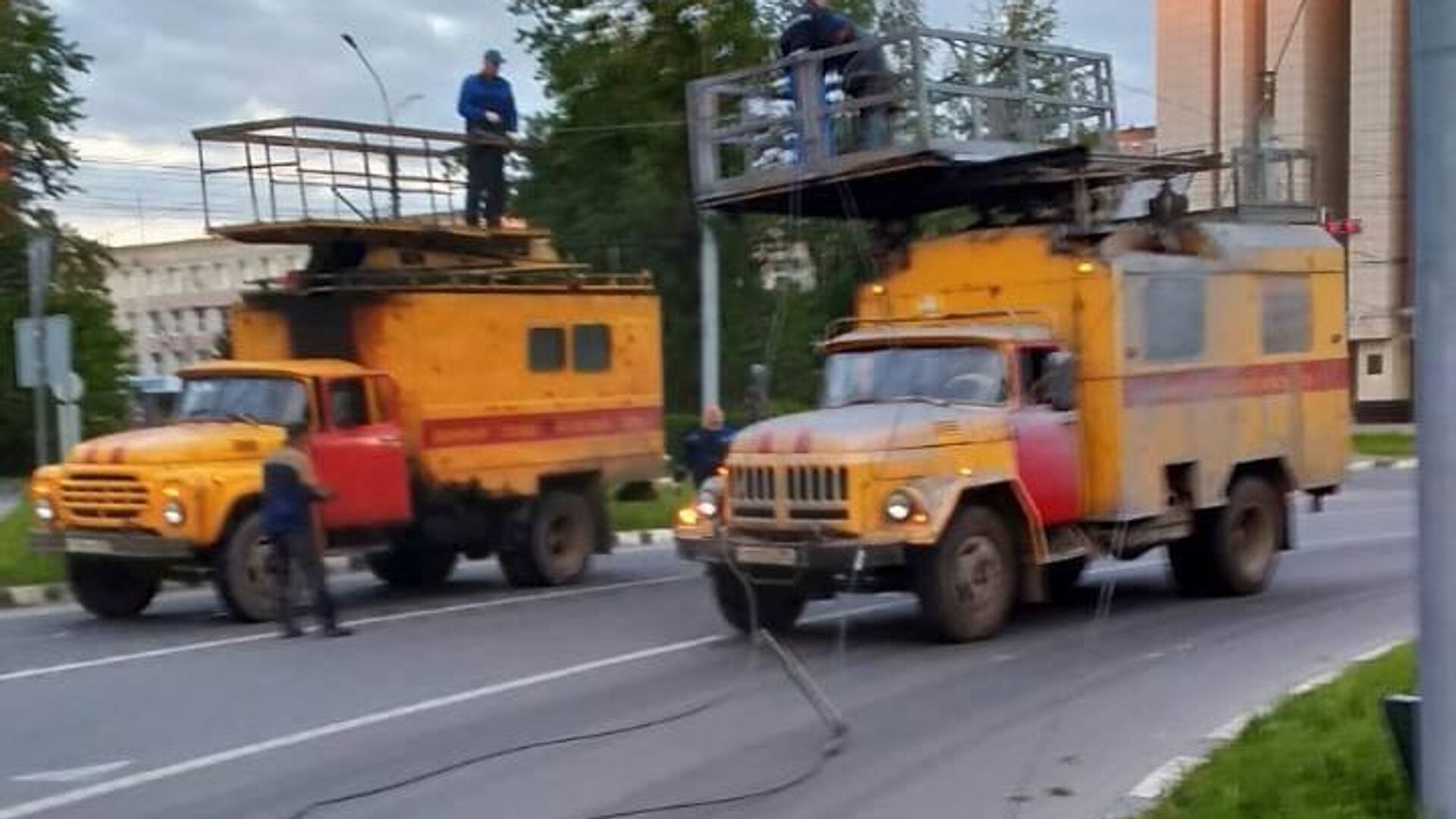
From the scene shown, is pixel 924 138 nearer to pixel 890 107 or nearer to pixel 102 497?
pixel 890 107

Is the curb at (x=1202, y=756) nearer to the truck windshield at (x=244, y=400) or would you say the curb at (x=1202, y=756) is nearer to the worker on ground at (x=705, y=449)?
the truck windshield at (x=244, y=400)

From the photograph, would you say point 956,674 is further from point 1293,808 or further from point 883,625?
point 1293,808

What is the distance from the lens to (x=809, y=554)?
39.8 ft

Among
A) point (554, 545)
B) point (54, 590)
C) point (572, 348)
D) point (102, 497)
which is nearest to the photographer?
point (102, 497)

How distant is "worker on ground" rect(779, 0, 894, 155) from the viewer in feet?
45.0

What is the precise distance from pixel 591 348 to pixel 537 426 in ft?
3.64

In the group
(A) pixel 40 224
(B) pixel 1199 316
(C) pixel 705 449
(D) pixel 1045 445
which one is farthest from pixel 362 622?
(A) pixel 40 224

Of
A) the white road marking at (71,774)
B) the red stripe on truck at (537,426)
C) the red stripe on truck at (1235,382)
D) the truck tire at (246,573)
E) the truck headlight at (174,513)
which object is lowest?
the white road marking at (71,774)

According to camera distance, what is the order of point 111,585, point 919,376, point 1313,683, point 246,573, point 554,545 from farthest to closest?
point 554,545 < point 111,585 < point 246,573 < point 919,376 < point 1313,683

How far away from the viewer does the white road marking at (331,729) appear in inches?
336

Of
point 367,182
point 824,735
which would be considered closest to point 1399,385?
point 367,182

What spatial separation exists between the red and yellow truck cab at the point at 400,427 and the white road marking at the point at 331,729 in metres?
3.39

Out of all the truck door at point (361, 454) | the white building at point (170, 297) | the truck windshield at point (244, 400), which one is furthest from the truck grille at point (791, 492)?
the white building at point (170, 297)

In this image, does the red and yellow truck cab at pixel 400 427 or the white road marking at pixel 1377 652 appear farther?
the red and yellow truck cab at pixel 400 427
